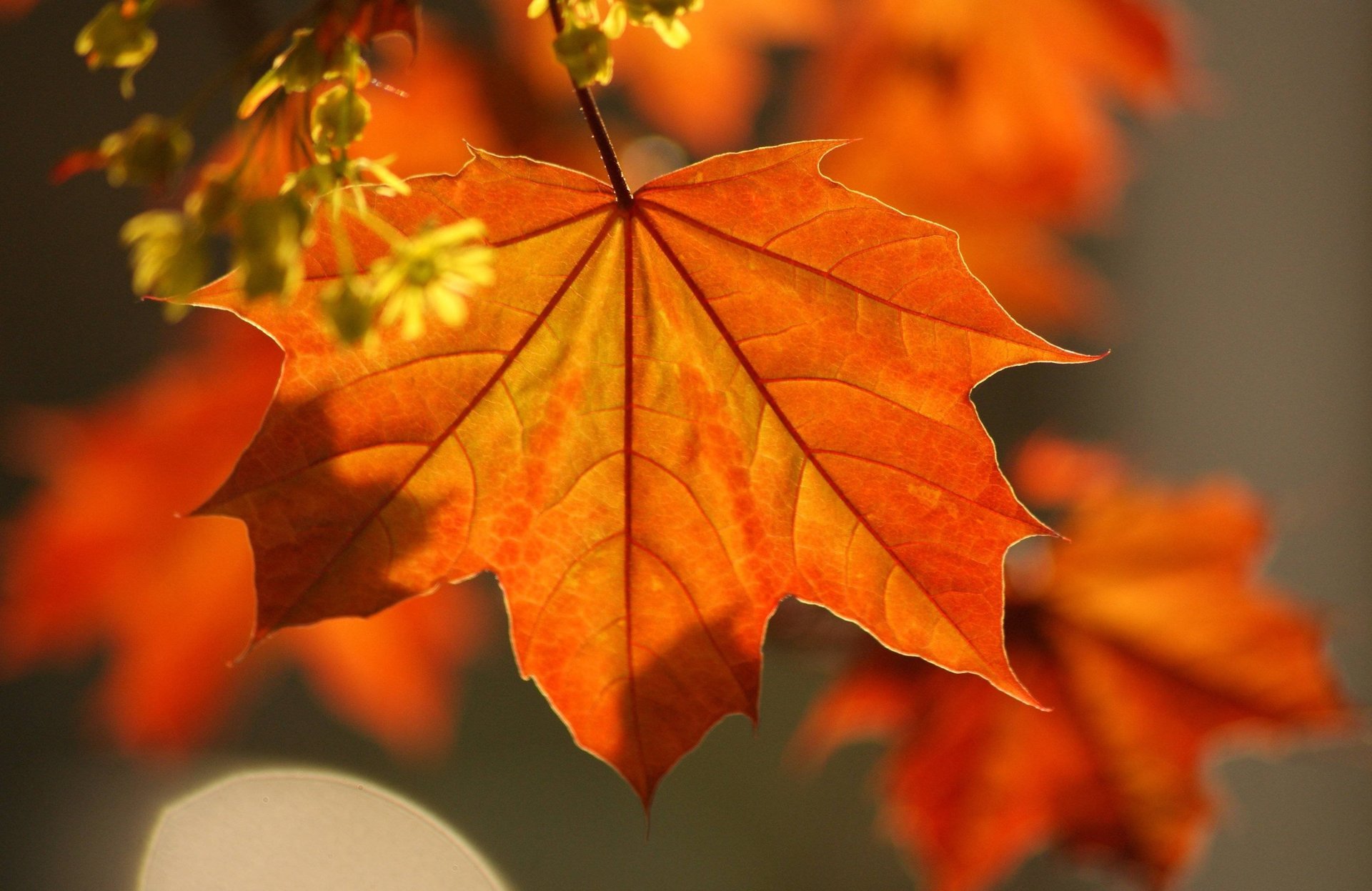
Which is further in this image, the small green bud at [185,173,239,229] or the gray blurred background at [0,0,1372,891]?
the gray blurred background at [0,0,1372,891]

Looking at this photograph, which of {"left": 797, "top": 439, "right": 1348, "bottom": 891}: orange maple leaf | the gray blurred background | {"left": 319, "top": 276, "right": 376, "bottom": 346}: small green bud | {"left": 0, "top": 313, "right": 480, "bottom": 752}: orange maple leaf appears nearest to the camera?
{"left": 319, "top": 276, "right": 376, "bottom": 346}: small green bud

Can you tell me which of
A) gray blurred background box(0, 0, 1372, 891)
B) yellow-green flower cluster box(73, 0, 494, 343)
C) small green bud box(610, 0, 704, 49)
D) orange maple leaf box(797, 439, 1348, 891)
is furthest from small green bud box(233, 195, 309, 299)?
gray blurred background box(0, 0, 1372, 891)

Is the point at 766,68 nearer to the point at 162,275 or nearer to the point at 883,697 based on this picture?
the point at 883,697

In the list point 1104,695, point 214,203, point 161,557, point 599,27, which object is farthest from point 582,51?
point 161,557

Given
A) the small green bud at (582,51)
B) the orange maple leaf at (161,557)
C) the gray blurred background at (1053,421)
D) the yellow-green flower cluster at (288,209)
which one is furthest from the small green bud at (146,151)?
the gray blurred background at (1053,421)

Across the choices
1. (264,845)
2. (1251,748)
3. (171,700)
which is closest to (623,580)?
(264,845)

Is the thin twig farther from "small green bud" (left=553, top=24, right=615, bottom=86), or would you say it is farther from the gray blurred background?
the gray blurred background
